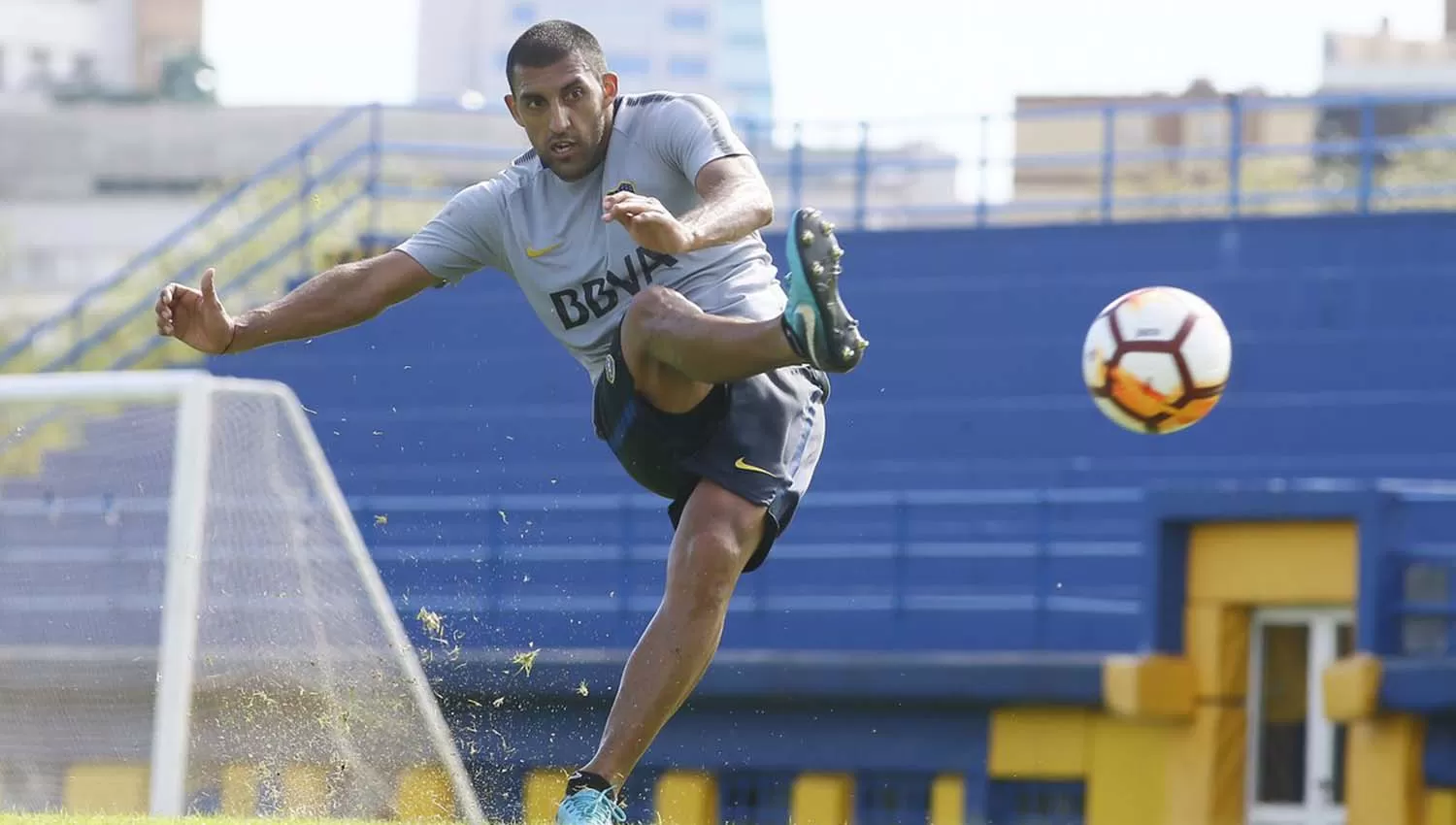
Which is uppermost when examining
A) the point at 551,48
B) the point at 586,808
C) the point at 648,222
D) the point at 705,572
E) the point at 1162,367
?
the point at 551,48

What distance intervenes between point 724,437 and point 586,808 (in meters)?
0.97

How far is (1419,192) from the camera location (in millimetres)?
15883

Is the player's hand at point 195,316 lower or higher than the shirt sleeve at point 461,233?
lower

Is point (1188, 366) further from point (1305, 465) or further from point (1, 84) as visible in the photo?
point (1, 84)

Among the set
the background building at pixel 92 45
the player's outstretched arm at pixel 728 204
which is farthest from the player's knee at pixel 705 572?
the background building at pixel 92 45

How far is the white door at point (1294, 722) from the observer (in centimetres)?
1254

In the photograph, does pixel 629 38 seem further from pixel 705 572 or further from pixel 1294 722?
pixel 705 572

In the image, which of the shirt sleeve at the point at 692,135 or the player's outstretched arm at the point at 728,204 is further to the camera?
the shirt sleeve at the point at 692,135

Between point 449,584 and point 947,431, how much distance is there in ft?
11.4

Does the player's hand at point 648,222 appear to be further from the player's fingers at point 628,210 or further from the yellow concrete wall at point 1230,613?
the yellow concrete wall at point 1230,613

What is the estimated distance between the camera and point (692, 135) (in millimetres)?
6297

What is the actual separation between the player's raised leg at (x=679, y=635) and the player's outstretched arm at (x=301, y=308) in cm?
105

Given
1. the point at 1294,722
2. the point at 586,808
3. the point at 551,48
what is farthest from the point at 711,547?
the point at 1294,722

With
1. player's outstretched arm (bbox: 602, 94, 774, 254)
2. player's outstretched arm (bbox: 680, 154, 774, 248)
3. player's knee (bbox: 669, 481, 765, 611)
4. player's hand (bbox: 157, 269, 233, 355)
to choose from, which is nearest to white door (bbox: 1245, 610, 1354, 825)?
player's knee (bbox: 669, 481, 765, 611)
